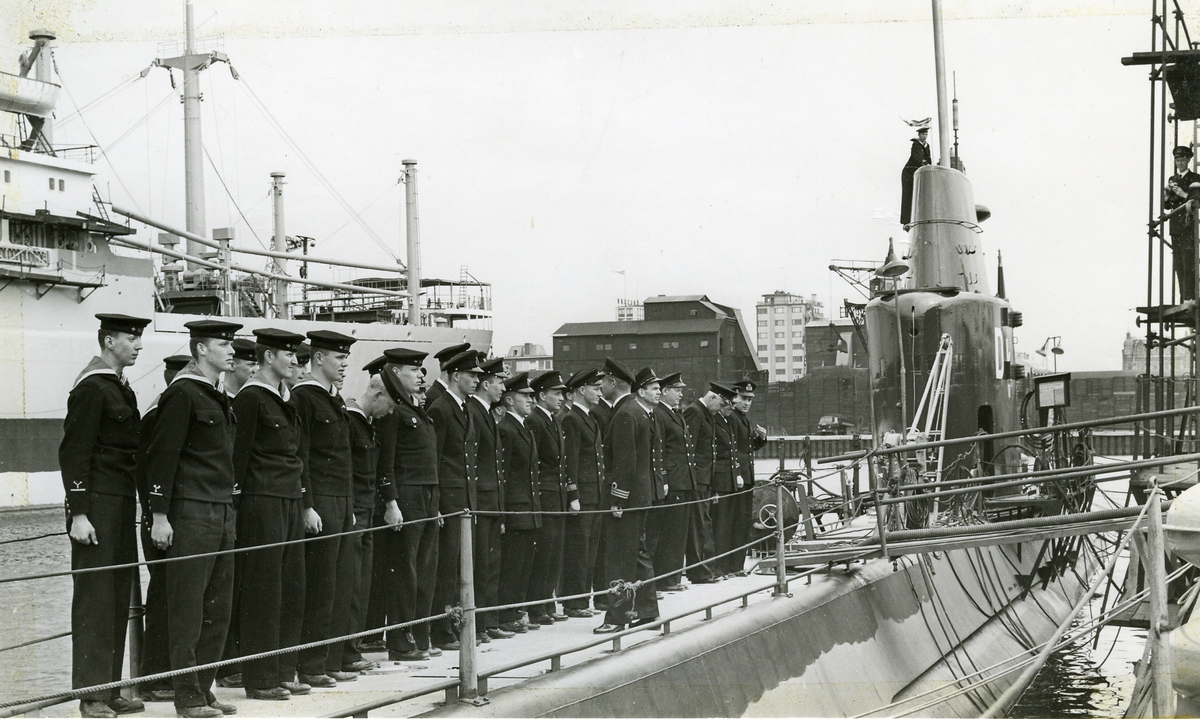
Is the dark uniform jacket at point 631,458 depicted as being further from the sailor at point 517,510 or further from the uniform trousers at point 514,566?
the uniform trousers at point 514,566

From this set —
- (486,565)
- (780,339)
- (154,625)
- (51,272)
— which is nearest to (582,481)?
(486,565)

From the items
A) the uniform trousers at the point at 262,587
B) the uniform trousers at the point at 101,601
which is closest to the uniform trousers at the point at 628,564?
the uniform trousers at the point at 262,587

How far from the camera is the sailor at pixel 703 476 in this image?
29.5 ft

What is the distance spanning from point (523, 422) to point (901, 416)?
5890 millimetres

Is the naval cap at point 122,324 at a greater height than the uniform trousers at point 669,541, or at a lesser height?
greater

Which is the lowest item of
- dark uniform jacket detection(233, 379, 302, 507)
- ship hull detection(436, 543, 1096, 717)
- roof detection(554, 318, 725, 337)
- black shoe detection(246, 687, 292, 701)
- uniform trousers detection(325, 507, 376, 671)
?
ship hull detection(436, 543, 1096, 717)

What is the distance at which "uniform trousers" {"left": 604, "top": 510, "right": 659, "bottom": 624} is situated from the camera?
22.2ft

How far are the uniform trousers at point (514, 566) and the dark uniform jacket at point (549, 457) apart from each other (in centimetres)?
47

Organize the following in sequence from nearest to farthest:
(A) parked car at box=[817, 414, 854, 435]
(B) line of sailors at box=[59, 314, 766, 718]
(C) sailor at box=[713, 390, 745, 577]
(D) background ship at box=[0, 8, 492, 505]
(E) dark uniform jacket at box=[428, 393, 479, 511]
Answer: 1. (B) line of sailors at box=[59, 314, 766, 718]
2. (E) dark uniform jacket at box=[428, 393, 479, 511]
3. (C) sailor at box=[713, 390, 745, 577]
4. (D) background ship at box=[0, 8, 492, 505]
5. (A) parked car at box=[817, 414, 854, 435]

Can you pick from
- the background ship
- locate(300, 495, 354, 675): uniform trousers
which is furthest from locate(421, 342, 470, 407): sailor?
the background ship

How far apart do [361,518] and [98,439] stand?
1533 mm

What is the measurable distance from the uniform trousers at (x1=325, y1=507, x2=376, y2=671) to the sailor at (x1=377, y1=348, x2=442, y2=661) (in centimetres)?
20

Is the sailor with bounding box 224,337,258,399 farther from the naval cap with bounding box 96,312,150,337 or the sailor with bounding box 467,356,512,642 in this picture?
the sailor with bounding box 467,356,512,642

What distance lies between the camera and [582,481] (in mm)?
7836
